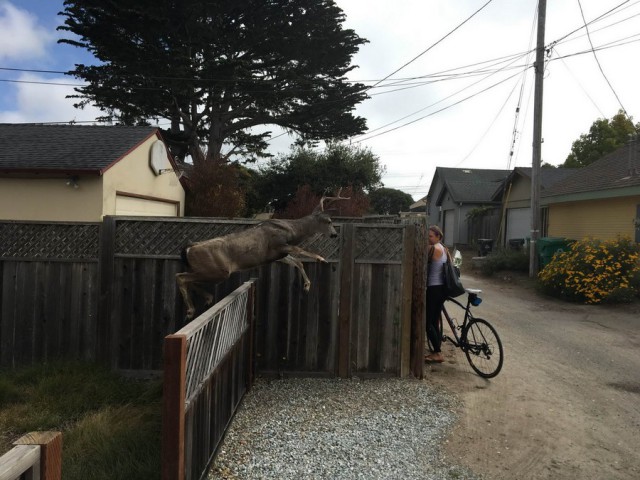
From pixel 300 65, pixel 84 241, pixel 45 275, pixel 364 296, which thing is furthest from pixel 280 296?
pixel 300 65

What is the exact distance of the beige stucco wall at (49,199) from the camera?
9.65 m

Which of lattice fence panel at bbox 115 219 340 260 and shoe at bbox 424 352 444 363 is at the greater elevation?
lattice fence panel at bbox 115 219 340 260

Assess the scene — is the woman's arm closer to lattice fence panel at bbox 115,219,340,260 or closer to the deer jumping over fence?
lattice fence panel at bbox 115,219,340,260

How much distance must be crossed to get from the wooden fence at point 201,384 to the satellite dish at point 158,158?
8752 mm

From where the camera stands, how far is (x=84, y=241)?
5.43 m

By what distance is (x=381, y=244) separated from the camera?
550cm

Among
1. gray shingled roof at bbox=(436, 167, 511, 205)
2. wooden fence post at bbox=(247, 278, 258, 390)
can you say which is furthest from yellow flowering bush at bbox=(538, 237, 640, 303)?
gray shingled roof at bbox=(436, 167, 511, 205)

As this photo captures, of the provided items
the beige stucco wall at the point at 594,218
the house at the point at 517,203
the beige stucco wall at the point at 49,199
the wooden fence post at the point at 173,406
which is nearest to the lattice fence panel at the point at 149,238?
the wooden fence post at the point at 173,406

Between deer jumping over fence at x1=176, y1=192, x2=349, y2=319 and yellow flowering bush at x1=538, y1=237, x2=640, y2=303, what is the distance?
9085 millimetres

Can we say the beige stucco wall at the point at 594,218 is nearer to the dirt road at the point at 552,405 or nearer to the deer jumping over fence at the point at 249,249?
the dirt road at the point at 552,405

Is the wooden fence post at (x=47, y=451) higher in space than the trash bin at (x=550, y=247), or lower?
lower

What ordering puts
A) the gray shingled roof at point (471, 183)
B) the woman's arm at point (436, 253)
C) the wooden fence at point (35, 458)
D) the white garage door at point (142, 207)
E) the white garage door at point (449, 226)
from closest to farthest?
the wooden fence at point (35, 458) < the woman's arm at point (436, 253) < the white garage door at point (142, 207) < the gray shingled roof at point (471, 183) < the white garage door at point (449, 226)

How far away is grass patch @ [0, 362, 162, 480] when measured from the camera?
135 inches

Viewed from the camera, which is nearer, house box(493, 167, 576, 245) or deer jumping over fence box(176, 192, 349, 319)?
deer jumping over fence box(176, 192, 349, 319)
